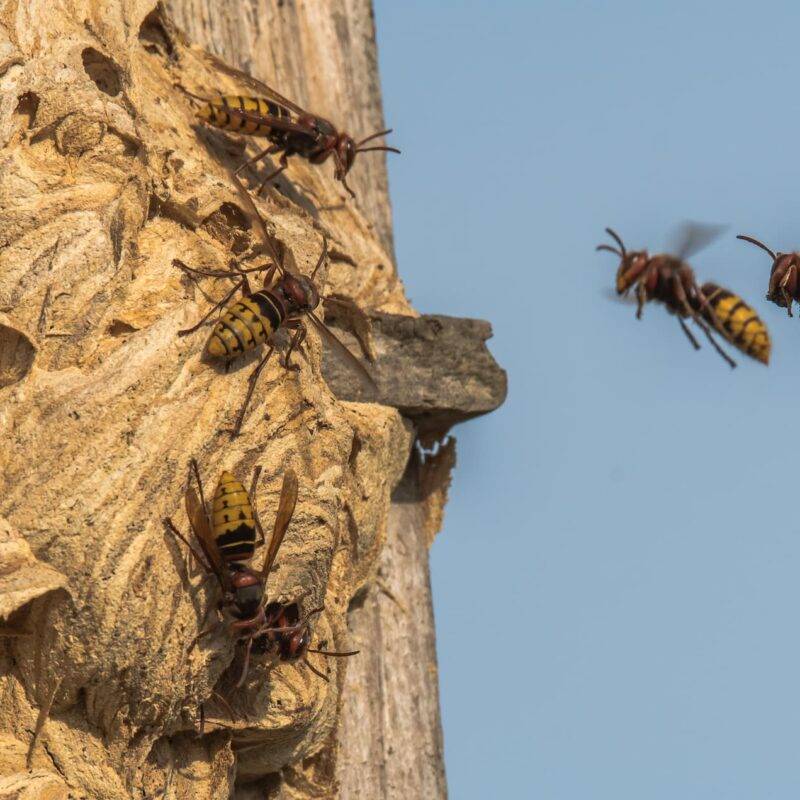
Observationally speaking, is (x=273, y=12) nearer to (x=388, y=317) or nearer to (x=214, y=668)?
(x=388, y=317)

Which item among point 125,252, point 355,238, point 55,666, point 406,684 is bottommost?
point 55,666

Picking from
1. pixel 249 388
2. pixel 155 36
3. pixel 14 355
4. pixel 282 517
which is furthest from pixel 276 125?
pixel 282 517

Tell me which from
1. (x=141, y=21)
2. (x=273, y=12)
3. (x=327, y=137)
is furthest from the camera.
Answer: (x=273, y=12)

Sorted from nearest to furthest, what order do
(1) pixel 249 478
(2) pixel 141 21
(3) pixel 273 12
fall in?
1. (1) pixel 249 478
2. (2) pixel 141 21
3. (3) pixel 273 12

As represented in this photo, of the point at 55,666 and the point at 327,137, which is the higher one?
the point at 327,137

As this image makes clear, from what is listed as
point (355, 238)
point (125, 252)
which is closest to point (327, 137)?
point (355, 238)

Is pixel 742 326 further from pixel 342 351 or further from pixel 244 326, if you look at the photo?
pixel 244 326
